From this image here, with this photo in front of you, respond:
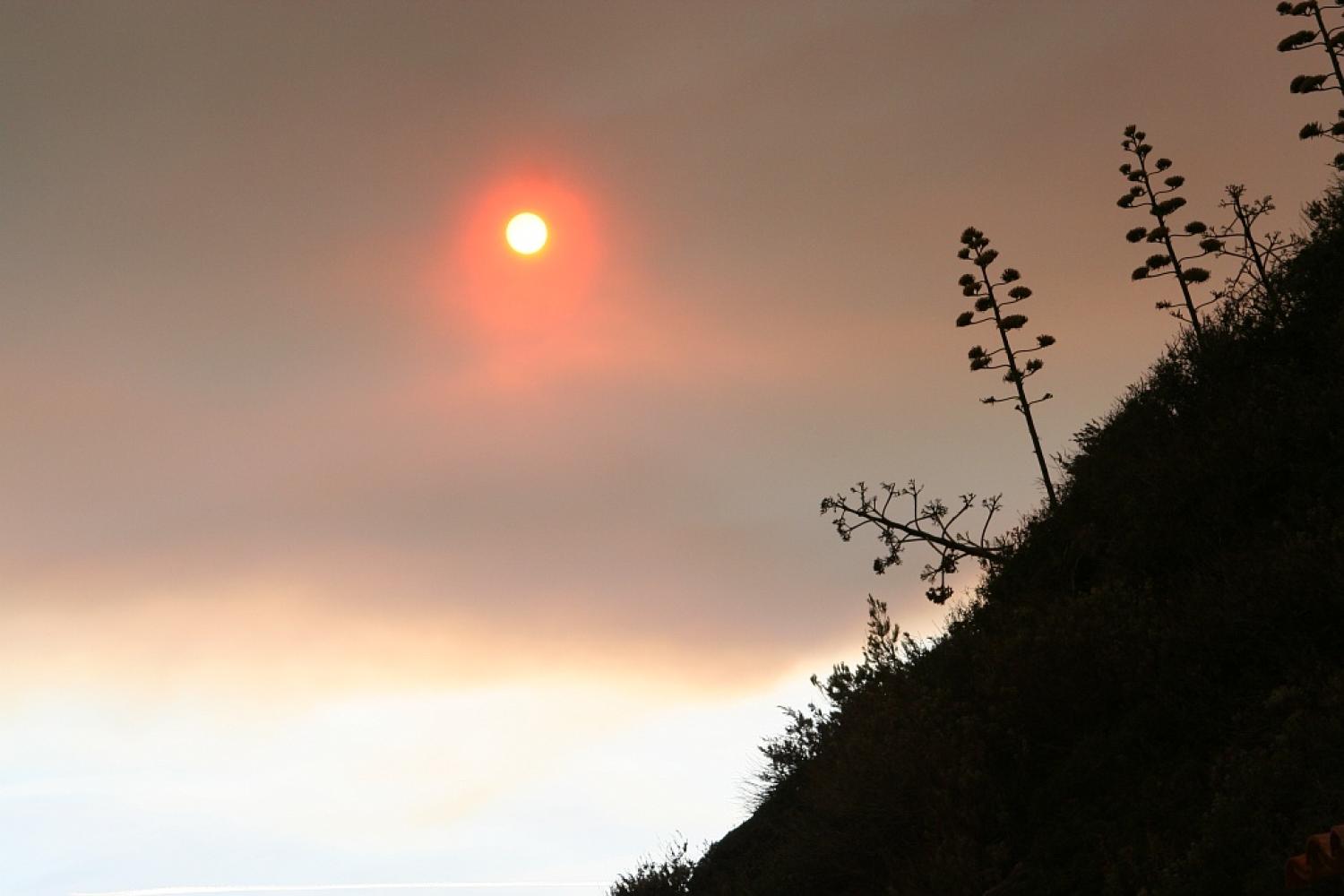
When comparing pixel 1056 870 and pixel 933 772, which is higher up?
pixel 933 772

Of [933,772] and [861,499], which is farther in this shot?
[861,499]

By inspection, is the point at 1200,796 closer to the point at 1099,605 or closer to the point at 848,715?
the point at 1099,605

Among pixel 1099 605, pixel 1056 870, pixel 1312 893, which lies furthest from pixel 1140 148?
pixel 1312 893

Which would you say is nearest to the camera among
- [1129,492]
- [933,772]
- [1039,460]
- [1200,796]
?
[1200,796]

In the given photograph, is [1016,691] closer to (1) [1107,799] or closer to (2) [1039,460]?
(1) [1107,799]

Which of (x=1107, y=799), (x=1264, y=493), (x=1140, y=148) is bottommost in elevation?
(x=1107, y=799)

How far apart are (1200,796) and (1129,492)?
7370 mm

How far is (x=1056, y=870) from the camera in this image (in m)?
12.1

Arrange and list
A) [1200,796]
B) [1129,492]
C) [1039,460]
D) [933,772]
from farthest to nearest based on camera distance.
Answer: [1039,460]
[1129,492]
[933,772]
[1200,796]

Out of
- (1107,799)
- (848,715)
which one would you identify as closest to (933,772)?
(1107,799)

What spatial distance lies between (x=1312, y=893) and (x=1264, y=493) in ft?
27.8

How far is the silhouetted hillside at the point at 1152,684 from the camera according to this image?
10859 millimetres

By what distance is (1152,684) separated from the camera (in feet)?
44.8

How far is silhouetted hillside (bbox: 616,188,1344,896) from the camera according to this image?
35.6ft
